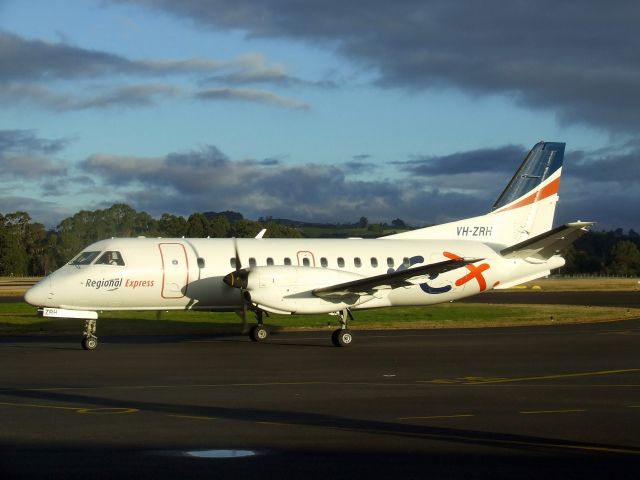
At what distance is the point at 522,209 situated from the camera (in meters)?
32.1

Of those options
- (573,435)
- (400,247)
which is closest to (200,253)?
(400,247)

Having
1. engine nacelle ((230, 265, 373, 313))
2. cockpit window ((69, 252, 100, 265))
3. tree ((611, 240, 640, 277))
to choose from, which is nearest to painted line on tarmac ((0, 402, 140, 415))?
engine nacelle ((230, 265, 373, 313))

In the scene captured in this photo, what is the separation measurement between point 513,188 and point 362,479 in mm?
24988

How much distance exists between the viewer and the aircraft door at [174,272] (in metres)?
26.3

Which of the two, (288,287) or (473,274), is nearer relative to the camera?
(288,287)

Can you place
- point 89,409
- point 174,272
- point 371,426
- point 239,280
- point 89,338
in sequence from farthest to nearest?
point 174,272 → point 239,280 → point 89,338 → point 89,409 → point 371,426

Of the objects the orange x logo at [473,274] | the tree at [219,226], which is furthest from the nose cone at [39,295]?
the tree at [219,226]

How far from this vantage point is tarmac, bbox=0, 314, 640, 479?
9.37 m

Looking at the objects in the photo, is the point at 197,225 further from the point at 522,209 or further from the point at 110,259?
the point at 110,259

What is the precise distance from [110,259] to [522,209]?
14.7 m

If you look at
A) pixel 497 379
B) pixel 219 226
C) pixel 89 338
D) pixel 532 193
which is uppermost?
pixel 219 226

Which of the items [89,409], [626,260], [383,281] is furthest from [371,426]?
[626,260]

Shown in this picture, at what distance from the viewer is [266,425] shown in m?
12.0

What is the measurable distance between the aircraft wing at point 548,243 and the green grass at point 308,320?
5.53 meters
